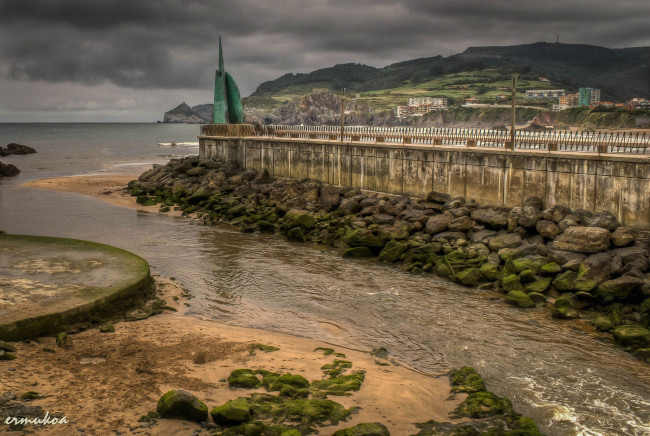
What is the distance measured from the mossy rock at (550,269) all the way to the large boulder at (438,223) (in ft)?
19.7

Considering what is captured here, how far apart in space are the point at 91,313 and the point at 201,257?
9.91 m

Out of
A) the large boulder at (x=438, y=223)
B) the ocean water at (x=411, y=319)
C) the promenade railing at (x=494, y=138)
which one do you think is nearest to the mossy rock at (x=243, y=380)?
the ocean water at (x=411, y=319)

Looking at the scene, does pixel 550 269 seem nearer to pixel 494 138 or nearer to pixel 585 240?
pixel 585 240

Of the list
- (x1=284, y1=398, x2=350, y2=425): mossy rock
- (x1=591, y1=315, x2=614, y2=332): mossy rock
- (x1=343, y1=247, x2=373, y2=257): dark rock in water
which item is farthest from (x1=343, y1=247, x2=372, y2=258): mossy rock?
(x1=284, y1=398, x2=350, y2=425): mossy rock

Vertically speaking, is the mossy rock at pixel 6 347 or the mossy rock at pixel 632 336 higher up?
the mossy rock at pixel 6 347

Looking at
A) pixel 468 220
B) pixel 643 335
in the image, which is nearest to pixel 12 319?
pixel 643 335

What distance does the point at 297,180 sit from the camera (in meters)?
39.9

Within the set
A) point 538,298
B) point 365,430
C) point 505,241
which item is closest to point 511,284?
point 538,298

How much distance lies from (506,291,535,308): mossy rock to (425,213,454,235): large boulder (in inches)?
278

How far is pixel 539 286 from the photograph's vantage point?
19.5 meters

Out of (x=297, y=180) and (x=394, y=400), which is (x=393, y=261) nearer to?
(x=394, y=400)

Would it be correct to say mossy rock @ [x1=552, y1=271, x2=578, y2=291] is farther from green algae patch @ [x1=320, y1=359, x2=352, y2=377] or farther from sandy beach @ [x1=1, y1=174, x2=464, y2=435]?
green algae patch @ [x1=320, y1=359, x2=352, y2=377]

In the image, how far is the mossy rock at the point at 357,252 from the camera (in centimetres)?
2509

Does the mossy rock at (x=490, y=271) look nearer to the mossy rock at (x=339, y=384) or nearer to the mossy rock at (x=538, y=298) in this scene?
the mossy rock at (x=538, y=298)
